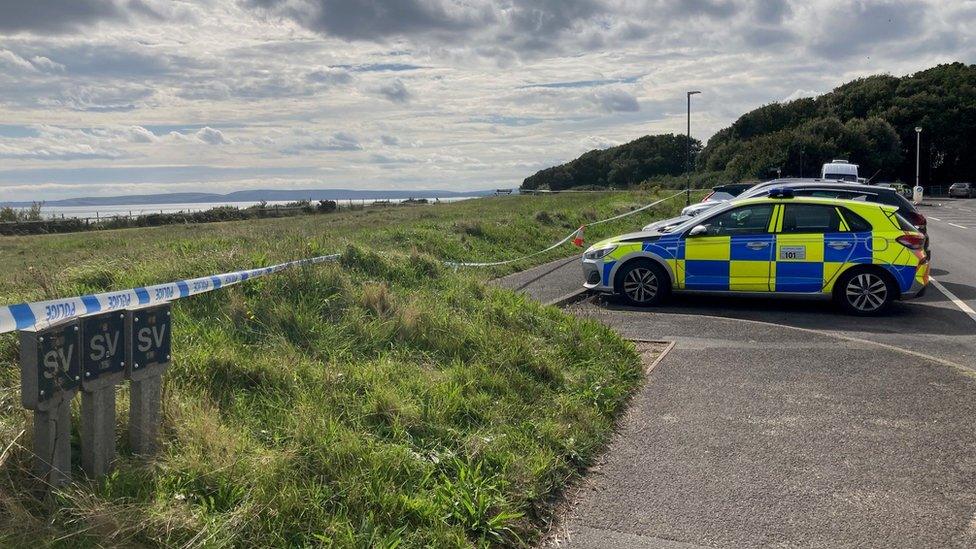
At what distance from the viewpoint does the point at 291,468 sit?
3787mm

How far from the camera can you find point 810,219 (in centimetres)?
962

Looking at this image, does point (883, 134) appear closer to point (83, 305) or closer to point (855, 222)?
point (855, 222)

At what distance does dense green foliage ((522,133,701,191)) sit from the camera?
95375 millimetres

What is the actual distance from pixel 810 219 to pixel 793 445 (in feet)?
18.1

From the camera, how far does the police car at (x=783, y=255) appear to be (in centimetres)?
933

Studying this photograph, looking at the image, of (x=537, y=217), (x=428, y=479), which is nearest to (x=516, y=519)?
(x=428, y=479)

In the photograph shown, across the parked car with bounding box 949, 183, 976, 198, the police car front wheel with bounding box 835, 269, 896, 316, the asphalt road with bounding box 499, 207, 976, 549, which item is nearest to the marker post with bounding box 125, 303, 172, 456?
the asphalt road with bounding box 499, 207, 976, 549

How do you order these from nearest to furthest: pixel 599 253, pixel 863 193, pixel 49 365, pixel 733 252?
1. pixel 49 365
2. pixel 733 252
3. pixel 599 253
4. pixel 863 193

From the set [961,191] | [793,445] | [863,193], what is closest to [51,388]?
[793,445]

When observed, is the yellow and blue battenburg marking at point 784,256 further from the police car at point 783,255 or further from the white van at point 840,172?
the white van at point 840,172

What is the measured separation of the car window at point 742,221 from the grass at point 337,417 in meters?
3.22

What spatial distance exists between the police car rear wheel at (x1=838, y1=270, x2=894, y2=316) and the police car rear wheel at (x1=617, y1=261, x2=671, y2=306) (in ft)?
7.03

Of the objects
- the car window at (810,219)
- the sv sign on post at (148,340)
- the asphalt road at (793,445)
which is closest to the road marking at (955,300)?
the asphalt road at (793,445)

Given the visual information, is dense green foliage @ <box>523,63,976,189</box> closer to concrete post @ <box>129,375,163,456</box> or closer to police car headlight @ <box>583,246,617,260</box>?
police car headlight @ <box>583,246,617,260</box>
